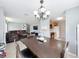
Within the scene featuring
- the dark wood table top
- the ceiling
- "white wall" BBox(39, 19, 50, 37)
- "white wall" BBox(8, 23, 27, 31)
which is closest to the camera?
the dark wood table top

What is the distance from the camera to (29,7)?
397 cm

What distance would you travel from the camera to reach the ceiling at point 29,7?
143 inches

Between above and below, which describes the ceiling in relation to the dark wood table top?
above

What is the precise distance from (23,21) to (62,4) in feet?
5.29

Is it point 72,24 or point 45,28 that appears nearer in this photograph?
point 72,24

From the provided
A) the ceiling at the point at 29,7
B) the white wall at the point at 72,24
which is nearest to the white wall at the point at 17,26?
the ceiling at the point at 29,7

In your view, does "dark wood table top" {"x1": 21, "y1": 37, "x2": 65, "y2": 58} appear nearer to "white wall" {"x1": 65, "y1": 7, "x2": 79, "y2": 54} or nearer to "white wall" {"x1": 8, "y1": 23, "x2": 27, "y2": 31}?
"white wall" {"x1": 8, "y1": 23, "x2": 27, "y2": 31}

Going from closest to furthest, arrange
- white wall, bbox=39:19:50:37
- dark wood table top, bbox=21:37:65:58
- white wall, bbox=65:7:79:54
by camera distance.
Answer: dark wood table top, bbox=21:37:65:58
white wall, bbox=65:7:79:54
white wall, bbox=39:19:50:37

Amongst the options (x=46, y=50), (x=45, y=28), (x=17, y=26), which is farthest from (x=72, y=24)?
(x=46, y=50)

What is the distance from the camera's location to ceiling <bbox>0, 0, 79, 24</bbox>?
143 inches

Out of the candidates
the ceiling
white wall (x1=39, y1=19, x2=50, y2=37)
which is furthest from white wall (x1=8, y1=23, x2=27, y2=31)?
white wall (x1=39, y1=19, x2=50, y2=37)

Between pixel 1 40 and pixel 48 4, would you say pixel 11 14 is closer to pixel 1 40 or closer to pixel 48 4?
pixel 1 40

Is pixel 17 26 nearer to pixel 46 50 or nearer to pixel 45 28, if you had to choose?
pixel 45 28

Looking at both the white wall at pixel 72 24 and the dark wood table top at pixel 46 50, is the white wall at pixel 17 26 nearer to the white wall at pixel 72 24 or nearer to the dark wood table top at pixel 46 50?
the dark wood table top at pixel 46 50
